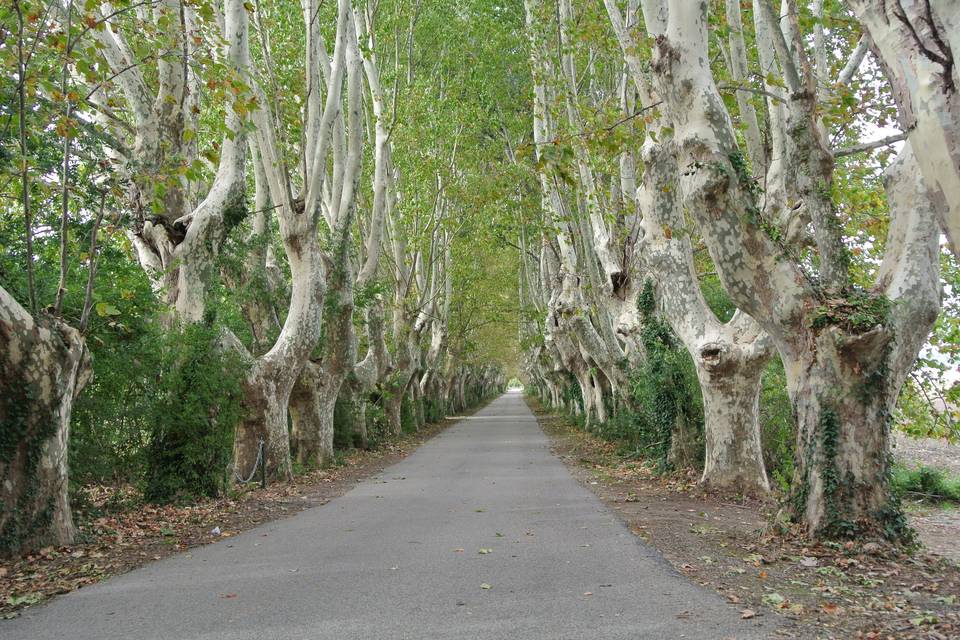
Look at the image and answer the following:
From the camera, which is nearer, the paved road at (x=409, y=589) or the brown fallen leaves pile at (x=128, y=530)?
the paved road at (x=409, y=589)

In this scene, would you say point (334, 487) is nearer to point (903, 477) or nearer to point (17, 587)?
point (17, 587)

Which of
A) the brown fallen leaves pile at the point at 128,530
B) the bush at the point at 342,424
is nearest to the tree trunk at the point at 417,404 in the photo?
the bush at the point at 342,424

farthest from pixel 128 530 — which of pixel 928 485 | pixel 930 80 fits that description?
pixel 928 485

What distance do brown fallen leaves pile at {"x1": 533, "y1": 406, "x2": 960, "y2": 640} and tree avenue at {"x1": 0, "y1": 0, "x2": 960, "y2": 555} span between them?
16.2 inches

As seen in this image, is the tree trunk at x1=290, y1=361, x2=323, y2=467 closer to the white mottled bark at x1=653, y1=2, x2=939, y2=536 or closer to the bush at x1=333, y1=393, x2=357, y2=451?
the bush at x1=333, y1=393, x2=357, y2=451

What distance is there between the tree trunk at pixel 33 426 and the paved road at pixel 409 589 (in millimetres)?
1233

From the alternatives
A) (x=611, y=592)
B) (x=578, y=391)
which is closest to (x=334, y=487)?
(x=611, y=592)

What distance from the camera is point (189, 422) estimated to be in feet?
34.6

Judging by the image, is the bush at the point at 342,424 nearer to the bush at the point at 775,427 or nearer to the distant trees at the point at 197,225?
the distant trees at the point at 197,225

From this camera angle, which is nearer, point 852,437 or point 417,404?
point 852,437

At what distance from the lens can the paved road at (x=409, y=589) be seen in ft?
16.4

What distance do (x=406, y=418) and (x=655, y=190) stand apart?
19.6 m

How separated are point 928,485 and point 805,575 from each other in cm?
1288

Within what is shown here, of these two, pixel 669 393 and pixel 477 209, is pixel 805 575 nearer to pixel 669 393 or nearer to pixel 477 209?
pixel 669 393
